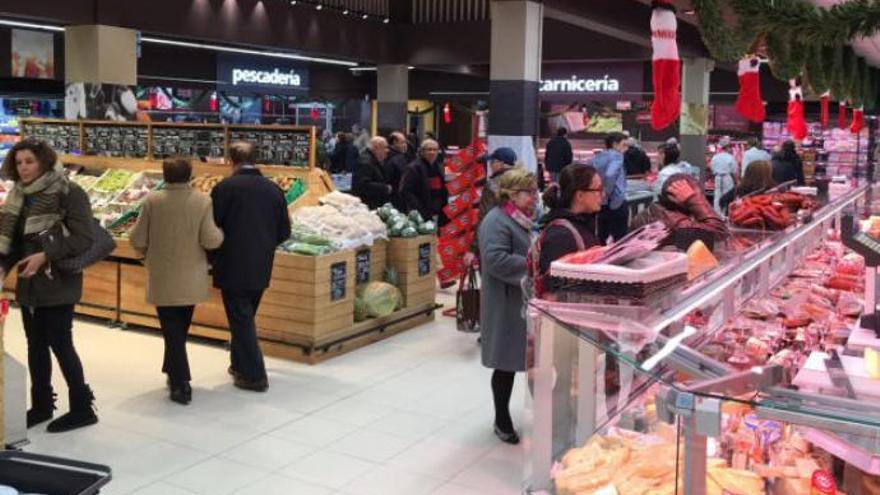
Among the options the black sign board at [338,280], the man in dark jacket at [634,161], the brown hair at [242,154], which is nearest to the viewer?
the brown hair at [242,154]

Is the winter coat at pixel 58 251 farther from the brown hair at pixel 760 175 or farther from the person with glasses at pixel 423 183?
the brown hair at pixel 760 175

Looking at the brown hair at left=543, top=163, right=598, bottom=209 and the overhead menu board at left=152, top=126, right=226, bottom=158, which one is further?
the overhead menu board at left=152, top=126, right=226, bottom=158

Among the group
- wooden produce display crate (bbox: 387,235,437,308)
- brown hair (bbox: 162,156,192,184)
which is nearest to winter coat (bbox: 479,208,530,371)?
brown hair (bbox: 162,156,192,184)

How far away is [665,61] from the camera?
16.9 feet

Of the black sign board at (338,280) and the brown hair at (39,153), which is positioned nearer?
the brown hair at (39,153)

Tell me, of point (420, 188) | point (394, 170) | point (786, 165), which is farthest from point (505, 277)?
point (786, 165)

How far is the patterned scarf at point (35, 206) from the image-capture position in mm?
4785

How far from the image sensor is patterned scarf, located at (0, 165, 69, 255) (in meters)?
4.79

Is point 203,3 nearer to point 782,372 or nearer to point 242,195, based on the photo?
point 242,195

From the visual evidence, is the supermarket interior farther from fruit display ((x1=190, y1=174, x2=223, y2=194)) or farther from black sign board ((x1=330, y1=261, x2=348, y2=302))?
fruit display ((x1=190, y1=174, x2=223, y2=194))

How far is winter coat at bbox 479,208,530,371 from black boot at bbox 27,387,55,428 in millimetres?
2523

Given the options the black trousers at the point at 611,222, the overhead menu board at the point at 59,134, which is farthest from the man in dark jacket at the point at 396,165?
the overhead menu board at the point at 59,134

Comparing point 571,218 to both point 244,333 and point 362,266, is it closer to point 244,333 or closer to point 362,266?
point 244,333

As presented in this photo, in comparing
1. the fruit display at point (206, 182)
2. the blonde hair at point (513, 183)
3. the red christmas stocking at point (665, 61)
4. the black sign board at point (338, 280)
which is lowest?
the black sign board at point (338, 280)
